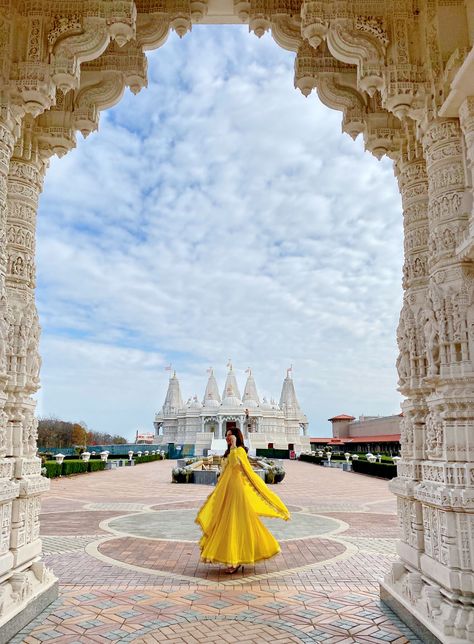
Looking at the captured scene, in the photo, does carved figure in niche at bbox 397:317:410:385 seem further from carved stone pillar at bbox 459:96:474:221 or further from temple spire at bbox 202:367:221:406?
temple spire at bbox 202:367:221:406

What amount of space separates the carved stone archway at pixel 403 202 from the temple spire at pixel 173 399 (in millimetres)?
51009

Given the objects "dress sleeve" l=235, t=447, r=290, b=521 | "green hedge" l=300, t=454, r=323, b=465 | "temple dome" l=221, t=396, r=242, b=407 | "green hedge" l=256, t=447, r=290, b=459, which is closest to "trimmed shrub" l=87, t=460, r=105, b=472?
"green hedge" l=300, t=454, r=323, b=465

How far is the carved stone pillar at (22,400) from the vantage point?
4.11 m

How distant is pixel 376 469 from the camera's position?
832 inches

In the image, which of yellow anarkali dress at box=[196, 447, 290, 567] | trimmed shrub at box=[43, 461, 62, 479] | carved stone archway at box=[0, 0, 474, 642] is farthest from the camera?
trimmed shrub at box=[43, 461, 62, 479]

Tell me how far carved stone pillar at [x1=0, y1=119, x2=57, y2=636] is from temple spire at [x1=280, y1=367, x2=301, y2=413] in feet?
168

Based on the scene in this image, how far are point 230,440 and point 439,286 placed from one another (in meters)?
3.22

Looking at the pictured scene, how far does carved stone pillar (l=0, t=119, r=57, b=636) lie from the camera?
411 cm

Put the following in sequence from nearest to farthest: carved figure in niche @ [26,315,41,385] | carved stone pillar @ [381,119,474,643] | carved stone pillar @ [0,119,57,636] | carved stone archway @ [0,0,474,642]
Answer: carved stone pillar @ [381,119,474,643] < carved stone archway @ [0,0,474,642] < carved stone pillar @ [0,119,57,636] < carved figure in niche @ [26,315,41,385]

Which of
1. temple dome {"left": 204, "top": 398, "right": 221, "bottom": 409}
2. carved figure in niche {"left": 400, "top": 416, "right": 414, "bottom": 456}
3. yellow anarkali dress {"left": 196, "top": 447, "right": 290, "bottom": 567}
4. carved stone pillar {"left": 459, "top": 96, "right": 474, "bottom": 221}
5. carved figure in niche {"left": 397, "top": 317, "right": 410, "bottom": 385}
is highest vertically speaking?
carved stone pillar {"left": 459, "top": 96, "right": 474, "bottom": 221}

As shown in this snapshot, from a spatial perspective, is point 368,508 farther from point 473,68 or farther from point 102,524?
point 473,68

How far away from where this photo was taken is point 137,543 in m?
7.50

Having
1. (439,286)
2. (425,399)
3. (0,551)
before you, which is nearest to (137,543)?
(0,551)

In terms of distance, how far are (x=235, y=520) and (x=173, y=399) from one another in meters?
51.2
